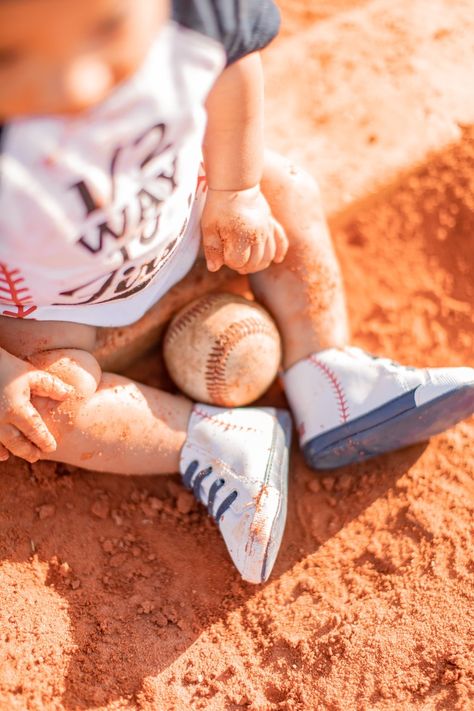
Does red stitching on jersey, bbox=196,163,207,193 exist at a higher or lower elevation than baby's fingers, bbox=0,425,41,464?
higher

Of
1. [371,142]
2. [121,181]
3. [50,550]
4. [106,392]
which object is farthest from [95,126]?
[371,142]

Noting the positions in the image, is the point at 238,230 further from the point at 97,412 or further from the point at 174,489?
the point at 174,489

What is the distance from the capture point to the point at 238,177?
142 centimetres

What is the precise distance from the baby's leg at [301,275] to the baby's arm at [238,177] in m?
0.08

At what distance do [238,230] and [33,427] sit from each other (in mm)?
535

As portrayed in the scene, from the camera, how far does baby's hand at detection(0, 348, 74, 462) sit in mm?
1335

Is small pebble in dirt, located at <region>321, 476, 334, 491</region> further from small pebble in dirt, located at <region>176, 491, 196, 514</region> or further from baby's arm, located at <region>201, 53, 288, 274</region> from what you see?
baby's arm, located at <region>201, 53, 288, 274</region>

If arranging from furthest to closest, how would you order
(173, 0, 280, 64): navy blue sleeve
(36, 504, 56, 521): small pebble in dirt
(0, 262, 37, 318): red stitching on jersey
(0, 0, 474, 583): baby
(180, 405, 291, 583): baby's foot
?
(36, 504, 56, 521): small pebble in dirt
(180, 405, 291, 583): baby's foot
(0, 262, 37, 318): red stitching on jersey
(173, 0, 280, 64): navy blue sleeve
(0, 0, 474, 583): baby

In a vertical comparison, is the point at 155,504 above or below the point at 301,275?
below

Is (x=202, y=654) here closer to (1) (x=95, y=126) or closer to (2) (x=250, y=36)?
(1) (x=95, y=126)

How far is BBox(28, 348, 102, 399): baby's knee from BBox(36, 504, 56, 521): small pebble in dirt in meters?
0.28

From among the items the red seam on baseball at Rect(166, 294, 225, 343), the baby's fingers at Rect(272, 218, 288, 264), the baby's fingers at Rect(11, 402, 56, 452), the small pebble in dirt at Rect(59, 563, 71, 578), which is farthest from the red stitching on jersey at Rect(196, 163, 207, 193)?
the small pebble in dirt at Rect(59, 563, 71, 578)

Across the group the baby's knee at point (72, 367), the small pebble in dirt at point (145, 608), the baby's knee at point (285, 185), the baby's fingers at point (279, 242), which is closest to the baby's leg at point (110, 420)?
the baby's knee at point (72, 367)

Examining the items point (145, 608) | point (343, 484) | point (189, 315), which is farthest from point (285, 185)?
point (145, 608)
